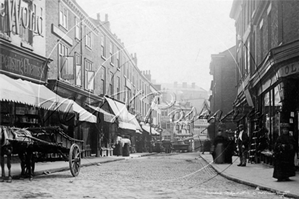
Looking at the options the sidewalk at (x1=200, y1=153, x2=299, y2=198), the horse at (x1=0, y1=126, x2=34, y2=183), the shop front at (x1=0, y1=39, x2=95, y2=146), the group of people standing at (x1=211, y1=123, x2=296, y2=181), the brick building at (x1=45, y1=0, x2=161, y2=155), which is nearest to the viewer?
the group of people standing at (x1=211, y1=123, x2=296, y2=181)

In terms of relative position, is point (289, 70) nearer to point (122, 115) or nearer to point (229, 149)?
point (229, 149)

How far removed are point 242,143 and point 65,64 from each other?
185 cm

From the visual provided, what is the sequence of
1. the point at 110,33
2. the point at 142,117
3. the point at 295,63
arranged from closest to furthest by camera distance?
the point at 295,63, the point at 110,33, the point at 142,117

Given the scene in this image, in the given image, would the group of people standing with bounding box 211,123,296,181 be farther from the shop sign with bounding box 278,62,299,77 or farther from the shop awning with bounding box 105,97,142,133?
the shop awning with bounding box 105,97,142,133

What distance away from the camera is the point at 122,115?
372 cm

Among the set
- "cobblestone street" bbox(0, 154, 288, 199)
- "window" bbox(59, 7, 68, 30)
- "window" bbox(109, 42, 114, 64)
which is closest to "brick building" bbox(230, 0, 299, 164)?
"cobblestone street" bbox(0, 154, 288, 199)

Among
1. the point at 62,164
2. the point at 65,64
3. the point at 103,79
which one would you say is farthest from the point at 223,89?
the point at 62,164

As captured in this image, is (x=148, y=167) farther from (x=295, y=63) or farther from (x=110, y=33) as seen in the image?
(x=295, y=63)

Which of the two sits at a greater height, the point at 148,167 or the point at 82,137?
the point at 82,137

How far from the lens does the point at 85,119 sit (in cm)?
363

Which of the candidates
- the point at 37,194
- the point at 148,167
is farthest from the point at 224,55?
the point at 148,167

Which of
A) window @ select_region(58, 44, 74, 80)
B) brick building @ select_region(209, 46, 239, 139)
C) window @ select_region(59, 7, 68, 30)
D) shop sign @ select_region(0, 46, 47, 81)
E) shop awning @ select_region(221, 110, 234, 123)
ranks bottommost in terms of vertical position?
shop awning @ select_region(221, 110, 234, 123)

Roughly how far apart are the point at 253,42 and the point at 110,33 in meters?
1.19

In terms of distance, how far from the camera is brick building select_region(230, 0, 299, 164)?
8.18ft
